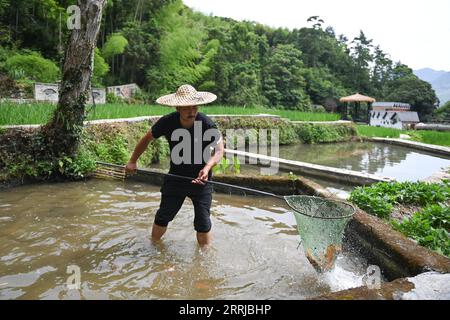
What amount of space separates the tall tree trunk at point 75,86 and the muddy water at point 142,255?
1.14m


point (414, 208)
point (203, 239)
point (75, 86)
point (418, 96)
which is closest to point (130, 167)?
point (203, 239)

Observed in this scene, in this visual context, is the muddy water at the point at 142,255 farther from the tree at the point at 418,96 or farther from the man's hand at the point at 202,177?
the tree at the point at 418,96

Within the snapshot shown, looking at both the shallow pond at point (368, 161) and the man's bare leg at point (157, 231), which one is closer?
the man's bare leg at point (157, 231)

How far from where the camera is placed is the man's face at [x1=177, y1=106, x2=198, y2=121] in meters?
3.11

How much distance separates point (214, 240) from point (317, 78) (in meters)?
26.9

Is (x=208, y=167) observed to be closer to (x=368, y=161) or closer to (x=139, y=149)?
(x=139, y=149)

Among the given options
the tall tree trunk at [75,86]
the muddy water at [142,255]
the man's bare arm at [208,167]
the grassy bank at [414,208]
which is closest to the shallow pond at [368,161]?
the grassy bank at [414,208]

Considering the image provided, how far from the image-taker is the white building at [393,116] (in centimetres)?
2719

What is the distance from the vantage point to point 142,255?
3328 millimetres

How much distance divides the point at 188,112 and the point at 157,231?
125 cm

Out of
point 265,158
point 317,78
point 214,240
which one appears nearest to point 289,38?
point 317,78

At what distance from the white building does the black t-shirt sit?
26.2 meters

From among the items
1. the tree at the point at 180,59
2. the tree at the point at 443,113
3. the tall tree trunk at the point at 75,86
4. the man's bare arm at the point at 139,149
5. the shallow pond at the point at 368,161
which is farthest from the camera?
the tree at the point at 443,113
